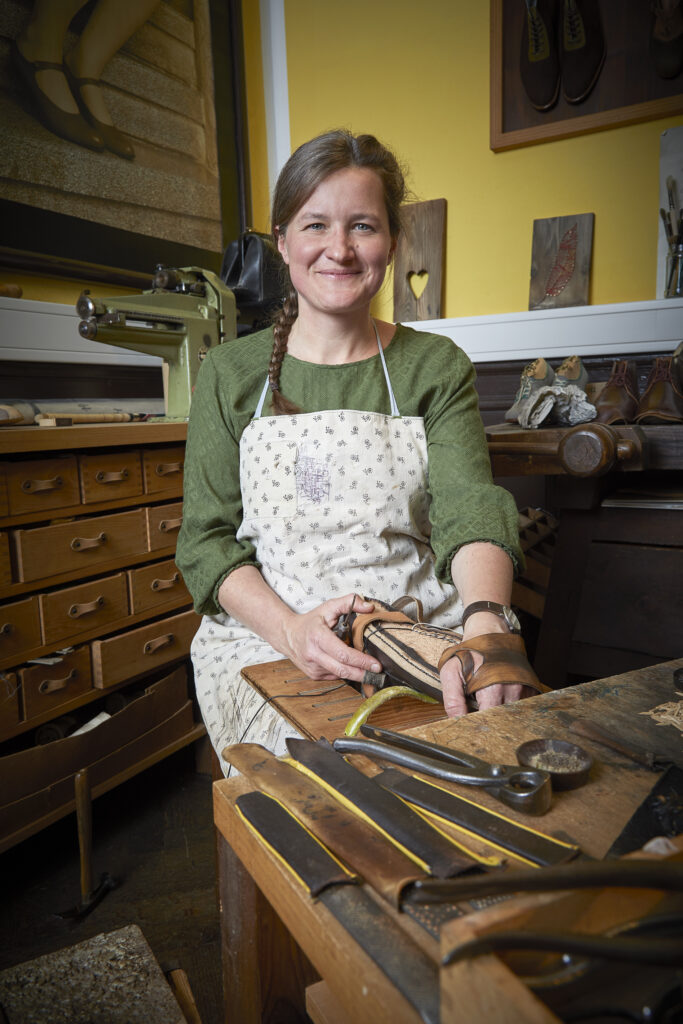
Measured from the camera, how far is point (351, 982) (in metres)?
0.45

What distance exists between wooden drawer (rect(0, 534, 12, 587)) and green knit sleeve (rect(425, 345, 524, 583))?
101 cm

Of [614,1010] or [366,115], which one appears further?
[366,115]

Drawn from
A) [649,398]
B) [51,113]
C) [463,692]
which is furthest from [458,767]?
[51,113]

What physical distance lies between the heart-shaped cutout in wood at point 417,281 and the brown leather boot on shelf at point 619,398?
3.64ft

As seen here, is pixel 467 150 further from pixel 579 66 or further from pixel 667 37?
pixel 667 37

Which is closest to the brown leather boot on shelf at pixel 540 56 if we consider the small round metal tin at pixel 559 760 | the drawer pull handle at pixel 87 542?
the drawer pull handle at pixel 87 542

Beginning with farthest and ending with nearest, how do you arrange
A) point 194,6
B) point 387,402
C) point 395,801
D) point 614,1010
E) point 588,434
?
point 194,6, point 588,434, point 387,402, point 395,801, point 614,1010

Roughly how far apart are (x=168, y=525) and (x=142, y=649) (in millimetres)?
380

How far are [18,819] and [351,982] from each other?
1.54 m

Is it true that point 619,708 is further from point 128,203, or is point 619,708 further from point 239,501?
point 128,203

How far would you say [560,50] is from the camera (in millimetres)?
2492

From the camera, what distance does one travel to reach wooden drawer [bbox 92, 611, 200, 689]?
1866 mm

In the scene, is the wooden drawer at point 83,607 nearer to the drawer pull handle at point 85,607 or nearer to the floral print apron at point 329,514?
the drawer pull handle at point 85,607

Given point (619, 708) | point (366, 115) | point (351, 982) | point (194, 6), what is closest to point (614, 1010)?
point (351, 982)
